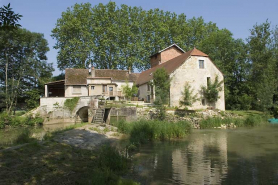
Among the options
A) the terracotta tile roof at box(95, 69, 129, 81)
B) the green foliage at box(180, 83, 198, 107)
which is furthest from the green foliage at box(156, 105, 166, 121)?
the terracotta tile roof at box(95, 69, 129, 81)

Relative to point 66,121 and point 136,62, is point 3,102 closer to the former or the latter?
point 66,121

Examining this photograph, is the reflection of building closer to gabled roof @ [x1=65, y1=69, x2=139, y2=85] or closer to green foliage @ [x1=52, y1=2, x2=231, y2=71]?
gabled roof @ [x1=65, y1=69, x2=139, y2=85]

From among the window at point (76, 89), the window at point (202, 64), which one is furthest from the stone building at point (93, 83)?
the window at point (202, 64)

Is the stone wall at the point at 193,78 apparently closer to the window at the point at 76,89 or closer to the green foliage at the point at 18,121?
the window at the point at 76,89

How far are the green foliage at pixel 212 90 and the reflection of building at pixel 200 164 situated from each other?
59.5 feet

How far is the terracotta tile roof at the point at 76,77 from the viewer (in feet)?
133

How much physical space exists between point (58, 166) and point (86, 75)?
116 feet

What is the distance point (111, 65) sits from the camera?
52.9 m

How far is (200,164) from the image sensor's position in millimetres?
10750

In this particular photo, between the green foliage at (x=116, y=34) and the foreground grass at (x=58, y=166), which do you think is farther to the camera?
the green foliage at (x=116, y=34)

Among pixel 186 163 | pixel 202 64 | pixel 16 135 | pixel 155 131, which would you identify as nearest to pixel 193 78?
pixel 202 64

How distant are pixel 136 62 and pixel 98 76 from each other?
1251 cm

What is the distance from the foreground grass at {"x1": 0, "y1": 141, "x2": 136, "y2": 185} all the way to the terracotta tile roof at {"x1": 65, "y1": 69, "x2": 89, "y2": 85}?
30.1 meters

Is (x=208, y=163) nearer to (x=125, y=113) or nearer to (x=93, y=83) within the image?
(x=125, y=113)
